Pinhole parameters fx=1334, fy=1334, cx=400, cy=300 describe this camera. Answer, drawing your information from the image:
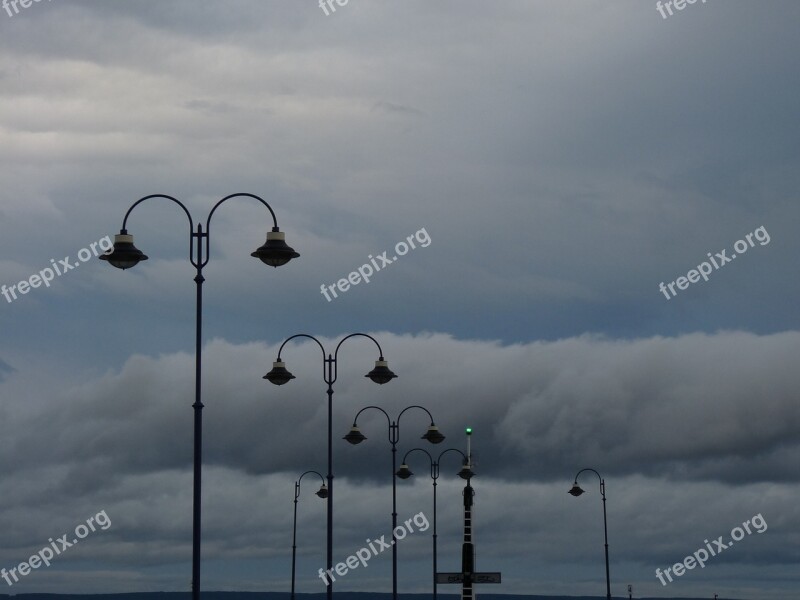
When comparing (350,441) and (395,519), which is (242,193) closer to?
(350,441)

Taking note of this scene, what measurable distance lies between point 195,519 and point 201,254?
227 inches

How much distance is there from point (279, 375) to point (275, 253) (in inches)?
364

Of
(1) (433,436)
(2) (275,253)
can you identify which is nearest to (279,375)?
(2) (275,253)

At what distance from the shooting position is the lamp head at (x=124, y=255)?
2803cm

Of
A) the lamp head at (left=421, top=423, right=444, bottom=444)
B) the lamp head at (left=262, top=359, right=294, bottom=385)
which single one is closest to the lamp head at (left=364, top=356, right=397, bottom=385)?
the lamp head at (left=262, top=359, right=294, bottom=385)

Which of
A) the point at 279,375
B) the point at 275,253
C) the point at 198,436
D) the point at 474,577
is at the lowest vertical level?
the point at 474,577

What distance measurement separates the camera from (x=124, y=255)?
28.0 m

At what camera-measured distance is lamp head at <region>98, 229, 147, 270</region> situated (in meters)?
28.0

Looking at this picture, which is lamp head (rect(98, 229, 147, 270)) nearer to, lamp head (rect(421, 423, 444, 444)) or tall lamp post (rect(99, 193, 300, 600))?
tall lamp post (rect(99, 193, 300, 600))

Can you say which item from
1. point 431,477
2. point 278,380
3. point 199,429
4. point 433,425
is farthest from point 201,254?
point 431,477

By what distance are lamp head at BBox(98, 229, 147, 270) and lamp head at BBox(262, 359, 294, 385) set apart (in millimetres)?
10702

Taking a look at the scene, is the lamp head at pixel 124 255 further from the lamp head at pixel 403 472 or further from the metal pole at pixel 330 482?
the lamp head at pixel 403 472

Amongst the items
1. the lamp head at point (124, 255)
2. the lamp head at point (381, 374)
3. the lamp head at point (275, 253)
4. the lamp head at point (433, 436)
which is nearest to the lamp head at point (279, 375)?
the lamp head at point (381, 374)

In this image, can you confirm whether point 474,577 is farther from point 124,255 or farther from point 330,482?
point 124,255
